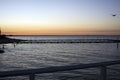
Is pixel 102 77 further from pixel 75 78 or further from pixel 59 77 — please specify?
pixel 75 78

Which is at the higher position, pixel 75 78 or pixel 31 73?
pixel 31 73

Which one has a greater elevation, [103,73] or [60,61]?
[103,73]

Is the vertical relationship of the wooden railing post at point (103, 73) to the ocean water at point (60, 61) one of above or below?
above

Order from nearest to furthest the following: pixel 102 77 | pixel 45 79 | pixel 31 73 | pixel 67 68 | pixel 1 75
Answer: pixel 1 75, pixel 31 73, pixel 67 68, pixel 102 77, pixel 45 79

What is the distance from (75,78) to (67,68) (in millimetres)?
22722

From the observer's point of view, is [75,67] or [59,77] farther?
[59,77]

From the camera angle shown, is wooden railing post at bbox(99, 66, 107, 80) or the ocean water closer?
wooden railing post at bbox(99, 66, 107, 80)

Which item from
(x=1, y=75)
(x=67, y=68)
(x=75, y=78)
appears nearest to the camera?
(x=1, y=75)

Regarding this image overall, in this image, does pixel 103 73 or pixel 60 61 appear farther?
pixel 60 61

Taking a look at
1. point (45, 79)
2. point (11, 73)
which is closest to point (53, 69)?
point (11, 73)

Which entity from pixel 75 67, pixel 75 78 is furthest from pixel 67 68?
pixel 75 78

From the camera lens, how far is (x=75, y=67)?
3.11 metres

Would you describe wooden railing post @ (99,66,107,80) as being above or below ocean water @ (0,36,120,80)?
above

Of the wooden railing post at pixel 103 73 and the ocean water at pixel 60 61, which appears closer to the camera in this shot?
the wooden railing post at pixel 103 73
